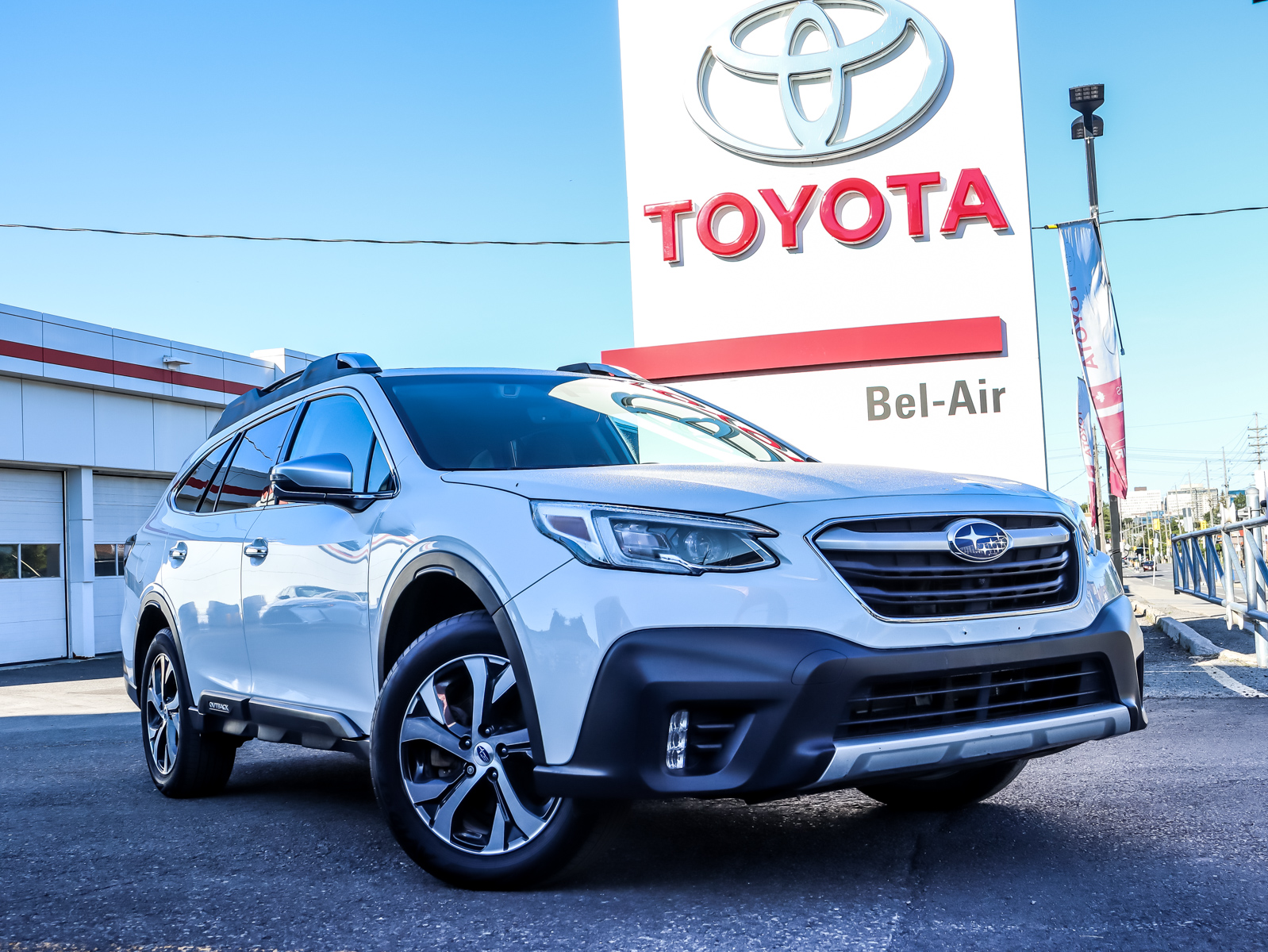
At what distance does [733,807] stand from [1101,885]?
62.9 inches

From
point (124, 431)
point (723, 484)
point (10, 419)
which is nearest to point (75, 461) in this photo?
point (124, 431)

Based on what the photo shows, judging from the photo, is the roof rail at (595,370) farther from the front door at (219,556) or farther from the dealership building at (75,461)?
the dealership building at (75,461)

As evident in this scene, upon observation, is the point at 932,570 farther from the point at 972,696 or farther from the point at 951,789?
the point at 951,789

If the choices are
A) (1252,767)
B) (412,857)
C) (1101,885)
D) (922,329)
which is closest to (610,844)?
(412,857)

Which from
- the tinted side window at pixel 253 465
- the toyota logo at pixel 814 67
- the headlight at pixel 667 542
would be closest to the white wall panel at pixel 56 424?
the toyota logo at pixel 814 67

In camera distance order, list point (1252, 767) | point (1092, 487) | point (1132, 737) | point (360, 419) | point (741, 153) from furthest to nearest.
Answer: point (1092, 487) → point (741, 153) → point (1132, 737) → point (1252, 767) → point (360, 419)

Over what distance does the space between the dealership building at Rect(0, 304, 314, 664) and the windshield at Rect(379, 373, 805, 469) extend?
667 inches

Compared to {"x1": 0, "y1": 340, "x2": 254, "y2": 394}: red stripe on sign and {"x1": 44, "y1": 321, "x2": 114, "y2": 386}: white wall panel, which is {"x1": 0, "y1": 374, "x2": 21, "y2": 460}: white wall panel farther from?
{"x1": 44, "y1": 321, "x2": 114, "y2": 386}: white wall panel

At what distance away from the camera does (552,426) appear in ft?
14.9

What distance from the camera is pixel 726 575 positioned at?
3064 millimetres

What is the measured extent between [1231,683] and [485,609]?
21.4 ft

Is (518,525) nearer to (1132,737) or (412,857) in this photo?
(412,857)

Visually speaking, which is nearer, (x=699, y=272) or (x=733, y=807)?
(x=733, y=807)

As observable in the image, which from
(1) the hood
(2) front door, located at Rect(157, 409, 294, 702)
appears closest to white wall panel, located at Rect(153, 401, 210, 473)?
(2) front door, located at Rect(157, 409, 294, 702)
